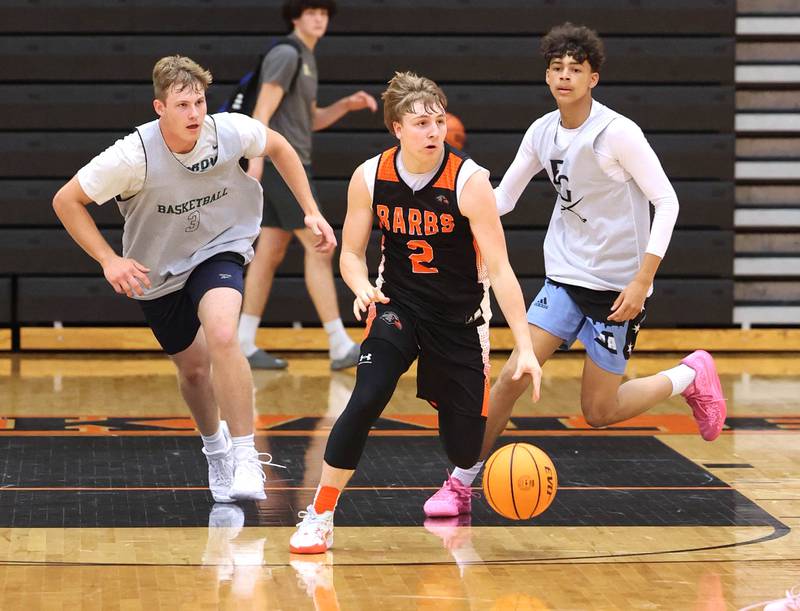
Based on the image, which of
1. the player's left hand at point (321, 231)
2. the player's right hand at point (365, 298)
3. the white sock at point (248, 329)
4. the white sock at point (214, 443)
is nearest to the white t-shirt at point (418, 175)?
the player's right hand at point (365, 298)

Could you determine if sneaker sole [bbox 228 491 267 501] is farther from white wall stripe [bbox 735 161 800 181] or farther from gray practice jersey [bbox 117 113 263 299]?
white wall stripe [bbox 735 161 800 181]

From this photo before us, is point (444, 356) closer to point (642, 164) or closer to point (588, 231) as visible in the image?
point (588, 231)

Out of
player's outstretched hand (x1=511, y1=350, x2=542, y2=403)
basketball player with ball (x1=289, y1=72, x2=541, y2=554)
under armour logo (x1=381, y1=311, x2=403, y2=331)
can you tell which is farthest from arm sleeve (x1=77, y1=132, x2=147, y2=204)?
player's outstretched hand (x1=511, y1=350, x2=542, y2=403)

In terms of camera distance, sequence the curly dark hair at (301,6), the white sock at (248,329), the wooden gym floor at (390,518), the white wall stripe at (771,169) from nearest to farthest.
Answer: the wooden gym floor at (390,518)
the curly dark hair at (301,6)
the white sock at (248,329)
the white wall stripe at (771,169)

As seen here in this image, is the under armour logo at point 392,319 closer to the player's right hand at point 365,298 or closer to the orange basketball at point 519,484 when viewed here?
the player's right hand at point 365,298

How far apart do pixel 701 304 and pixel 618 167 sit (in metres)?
4.33

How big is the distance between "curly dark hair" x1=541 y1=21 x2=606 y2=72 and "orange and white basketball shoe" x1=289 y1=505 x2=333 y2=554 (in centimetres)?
179

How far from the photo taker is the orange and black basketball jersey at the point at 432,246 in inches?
185

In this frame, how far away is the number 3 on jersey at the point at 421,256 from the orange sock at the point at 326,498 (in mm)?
740

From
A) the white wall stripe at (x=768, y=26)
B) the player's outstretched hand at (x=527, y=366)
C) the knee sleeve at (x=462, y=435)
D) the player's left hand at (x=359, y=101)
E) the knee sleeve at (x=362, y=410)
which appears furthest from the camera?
the white wall stripe at (x=768, y=26)

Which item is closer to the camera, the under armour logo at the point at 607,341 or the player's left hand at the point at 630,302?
the player's left hand at the point at 630,302

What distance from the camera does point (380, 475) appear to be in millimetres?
5797

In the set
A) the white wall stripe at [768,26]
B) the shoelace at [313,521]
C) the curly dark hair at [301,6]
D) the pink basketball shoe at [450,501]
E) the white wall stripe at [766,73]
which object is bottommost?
the pink basketball shoe at [450,501]

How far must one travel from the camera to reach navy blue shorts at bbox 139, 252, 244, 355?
209 inches
